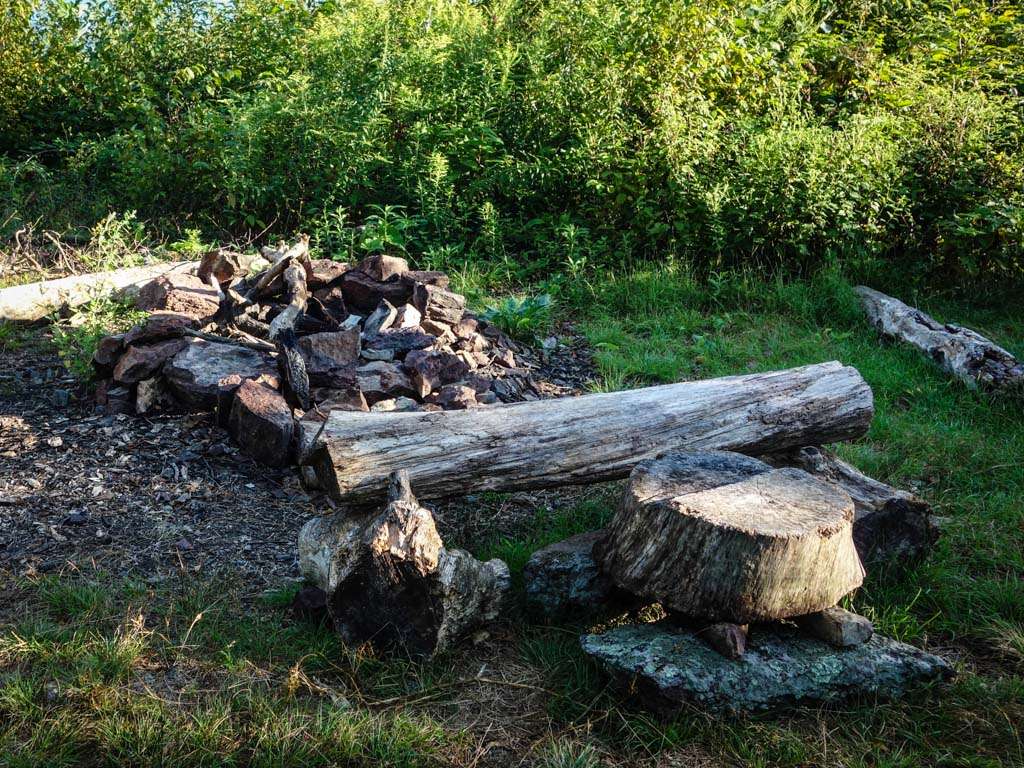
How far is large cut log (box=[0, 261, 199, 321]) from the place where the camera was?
5.86 m

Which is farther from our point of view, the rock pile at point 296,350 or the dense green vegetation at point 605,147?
the dense green vegetation at point 605,147

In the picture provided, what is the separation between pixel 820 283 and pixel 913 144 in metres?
1.62

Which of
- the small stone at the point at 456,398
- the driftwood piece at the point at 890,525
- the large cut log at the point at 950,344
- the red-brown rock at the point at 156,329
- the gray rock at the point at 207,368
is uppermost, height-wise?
the red-brown rock at the point at 156,329

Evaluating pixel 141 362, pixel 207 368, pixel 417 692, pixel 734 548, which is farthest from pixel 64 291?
pixel 734 548

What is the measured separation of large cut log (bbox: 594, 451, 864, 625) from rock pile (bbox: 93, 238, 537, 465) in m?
1.45

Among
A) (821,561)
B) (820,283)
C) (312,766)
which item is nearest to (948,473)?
(821,561)

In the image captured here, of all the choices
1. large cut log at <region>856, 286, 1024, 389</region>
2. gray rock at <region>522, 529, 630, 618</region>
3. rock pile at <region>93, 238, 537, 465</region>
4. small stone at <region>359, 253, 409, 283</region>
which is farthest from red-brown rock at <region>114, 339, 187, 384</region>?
large cut log at <region>856, 286, 1024, 389</region>

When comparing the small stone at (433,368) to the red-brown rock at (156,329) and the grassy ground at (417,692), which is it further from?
the red-brown rock at (156,329)

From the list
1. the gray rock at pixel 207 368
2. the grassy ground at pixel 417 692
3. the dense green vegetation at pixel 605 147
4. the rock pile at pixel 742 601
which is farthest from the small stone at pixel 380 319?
the rock pile at pixel 742 601

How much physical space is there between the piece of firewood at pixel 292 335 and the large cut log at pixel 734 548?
208 centimetres

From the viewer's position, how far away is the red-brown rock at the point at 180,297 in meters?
5.25

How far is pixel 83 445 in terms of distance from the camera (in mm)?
4305

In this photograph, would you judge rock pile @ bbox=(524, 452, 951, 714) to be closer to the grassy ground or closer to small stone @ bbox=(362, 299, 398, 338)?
the grassy ground

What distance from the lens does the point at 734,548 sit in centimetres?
275
